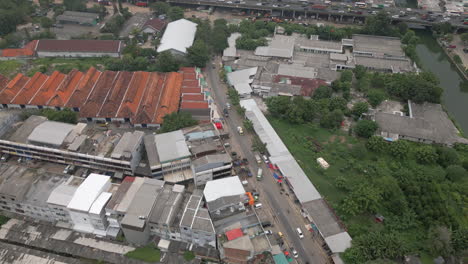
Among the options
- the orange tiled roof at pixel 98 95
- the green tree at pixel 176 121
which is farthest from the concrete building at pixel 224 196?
the orange tiled roof at pixel 98 95

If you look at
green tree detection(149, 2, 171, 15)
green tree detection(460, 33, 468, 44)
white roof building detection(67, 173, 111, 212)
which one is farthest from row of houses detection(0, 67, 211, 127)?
green tree detection(460, 33, 468, 44)

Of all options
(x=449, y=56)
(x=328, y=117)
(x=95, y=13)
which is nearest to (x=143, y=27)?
(x=95, y=13)

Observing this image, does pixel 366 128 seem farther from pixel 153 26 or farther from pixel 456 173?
pixel 153 26

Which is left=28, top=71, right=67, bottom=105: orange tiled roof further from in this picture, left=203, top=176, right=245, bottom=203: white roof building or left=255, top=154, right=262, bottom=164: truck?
left=255, top=154, right=262, bottom=164: truck

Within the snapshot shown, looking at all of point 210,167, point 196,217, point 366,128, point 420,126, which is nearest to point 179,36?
point 210,167

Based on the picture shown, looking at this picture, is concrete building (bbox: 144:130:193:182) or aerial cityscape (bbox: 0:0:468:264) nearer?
aerial cityscape (bbox: 0:0:468:264)

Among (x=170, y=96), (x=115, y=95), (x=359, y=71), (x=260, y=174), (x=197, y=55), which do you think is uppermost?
(x=197, y=55)
